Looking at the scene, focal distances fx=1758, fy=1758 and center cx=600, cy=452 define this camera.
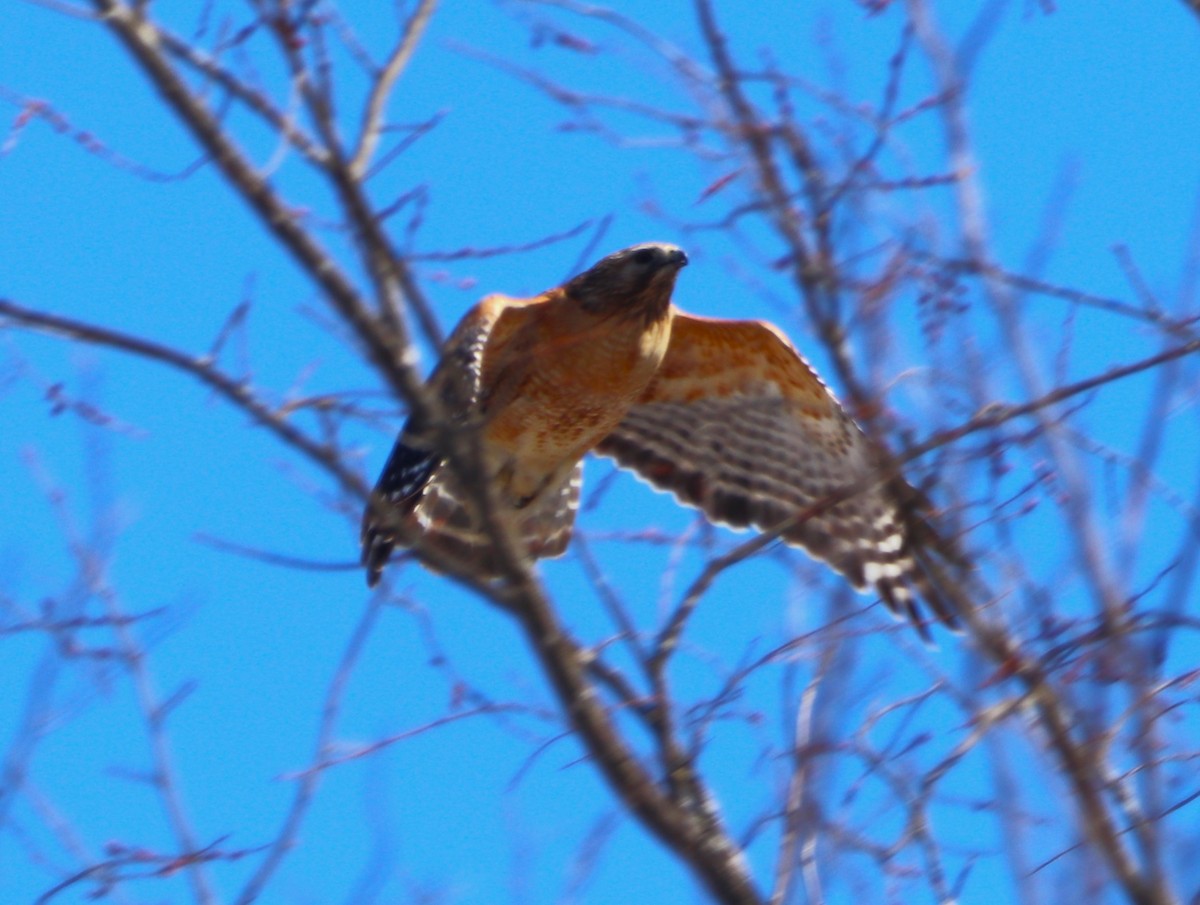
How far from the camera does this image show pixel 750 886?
344 cm

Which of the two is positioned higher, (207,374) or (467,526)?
(467,526)

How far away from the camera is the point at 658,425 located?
674 cm

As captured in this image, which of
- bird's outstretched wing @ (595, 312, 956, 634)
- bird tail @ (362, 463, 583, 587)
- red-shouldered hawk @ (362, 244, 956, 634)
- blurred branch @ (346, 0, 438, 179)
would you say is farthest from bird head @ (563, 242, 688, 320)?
blurred branch @ (346, 0, 438, 179)

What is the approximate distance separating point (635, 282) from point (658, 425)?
0.99m

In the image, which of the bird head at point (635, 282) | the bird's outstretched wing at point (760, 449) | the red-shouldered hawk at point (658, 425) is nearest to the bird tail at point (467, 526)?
the red-shouldered hawk at point (658, 425)

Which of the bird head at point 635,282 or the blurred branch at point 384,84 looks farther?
the bird head at point 635,282

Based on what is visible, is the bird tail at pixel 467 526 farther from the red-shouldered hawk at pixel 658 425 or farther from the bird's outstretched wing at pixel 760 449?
the bird's outstretched wing at pixel 760 449

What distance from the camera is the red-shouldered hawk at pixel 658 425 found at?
5.84 metres

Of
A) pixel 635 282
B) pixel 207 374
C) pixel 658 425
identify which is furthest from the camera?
pixel 658 425

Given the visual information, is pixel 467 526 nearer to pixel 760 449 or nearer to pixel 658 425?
pixel 658 425

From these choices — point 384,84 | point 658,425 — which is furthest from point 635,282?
point 384,84

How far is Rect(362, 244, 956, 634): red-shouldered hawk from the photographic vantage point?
5844 millimetres

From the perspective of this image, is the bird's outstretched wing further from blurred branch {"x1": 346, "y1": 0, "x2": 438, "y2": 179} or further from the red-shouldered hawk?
blurred branch {"x1": 346, "y1": 0, "x2": 438, "y2": 179}

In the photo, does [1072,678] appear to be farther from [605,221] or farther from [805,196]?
[805,196]
